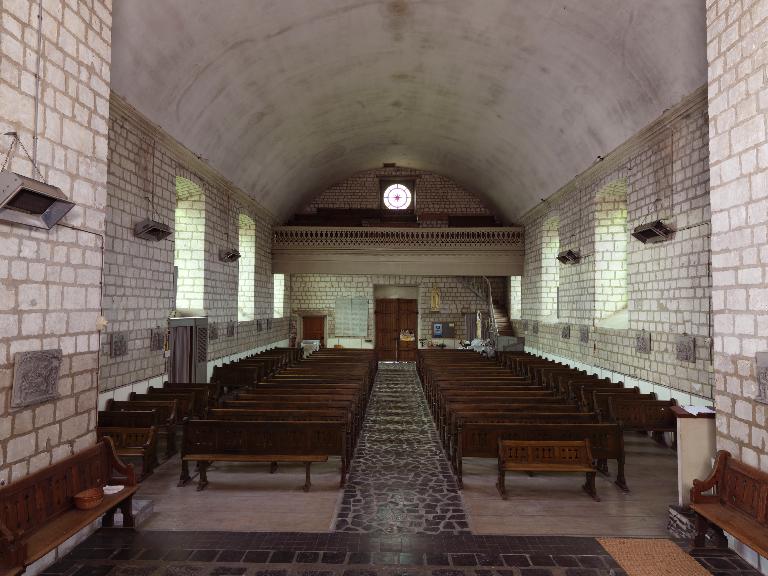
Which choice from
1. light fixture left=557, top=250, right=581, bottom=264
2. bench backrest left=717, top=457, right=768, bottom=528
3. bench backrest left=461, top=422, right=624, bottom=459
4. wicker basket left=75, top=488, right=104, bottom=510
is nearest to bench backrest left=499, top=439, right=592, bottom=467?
bench backrest left=461, top=422, right=624, bottom=459

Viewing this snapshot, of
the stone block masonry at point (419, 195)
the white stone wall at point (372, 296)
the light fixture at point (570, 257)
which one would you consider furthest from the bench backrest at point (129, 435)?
the stone block masonry at point (419, 195)

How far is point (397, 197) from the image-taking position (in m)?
21.5

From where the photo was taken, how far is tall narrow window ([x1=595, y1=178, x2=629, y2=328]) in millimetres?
11492

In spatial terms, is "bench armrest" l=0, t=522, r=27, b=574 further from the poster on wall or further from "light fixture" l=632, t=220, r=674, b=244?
the poster on wall

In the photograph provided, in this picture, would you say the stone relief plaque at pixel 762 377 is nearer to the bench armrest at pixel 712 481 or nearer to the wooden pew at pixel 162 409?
the bench armrest at pixel 712 481

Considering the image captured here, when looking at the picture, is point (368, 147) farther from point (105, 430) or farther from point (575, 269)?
point (105, 430)

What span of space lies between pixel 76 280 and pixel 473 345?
16408 millimetres

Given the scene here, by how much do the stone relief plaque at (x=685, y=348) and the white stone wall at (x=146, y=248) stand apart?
8441 mm

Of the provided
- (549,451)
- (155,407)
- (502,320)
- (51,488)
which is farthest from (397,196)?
(51,488)

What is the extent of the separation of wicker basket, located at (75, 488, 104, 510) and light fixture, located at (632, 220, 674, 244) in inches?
319

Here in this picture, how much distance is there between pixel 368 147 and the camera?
1756 cm

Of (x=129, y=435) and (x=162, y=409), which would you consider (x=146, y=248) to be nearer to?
(x=162, y=409)

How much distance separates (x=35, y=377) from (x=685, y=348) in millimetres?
8189

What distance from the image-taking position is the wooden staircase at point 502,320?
19391 millimetres
